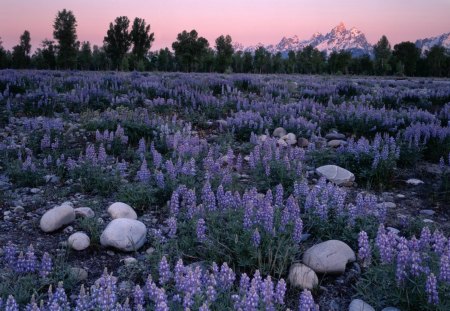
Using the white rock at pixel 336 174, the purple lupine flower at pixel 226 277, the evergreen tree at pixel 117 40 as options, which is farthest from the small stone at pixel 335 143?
the evergreen tree at pixel 117 40

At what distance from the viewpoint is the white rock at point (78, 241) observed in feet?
15.5

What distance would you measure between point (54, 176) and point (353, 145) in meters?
5.12

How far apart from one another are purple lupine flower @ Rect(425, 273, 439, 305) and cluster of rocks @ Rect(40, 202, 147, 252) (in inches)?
110

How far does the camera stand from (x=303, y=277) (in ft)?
13.2

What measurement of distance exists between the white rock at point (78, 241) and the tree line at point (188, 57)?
61.8 metres

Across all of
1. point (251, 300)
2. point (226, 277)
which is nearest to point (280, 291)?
point (251, 300)

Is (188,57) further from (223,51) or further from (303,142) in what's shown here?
(303,142)

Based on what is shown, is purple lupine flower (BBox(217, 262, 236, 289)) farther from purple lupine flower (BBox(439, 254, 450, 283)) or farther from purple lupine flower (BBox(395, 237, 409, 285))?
purple lupine flower (BBox(439, 254, 450, 283))

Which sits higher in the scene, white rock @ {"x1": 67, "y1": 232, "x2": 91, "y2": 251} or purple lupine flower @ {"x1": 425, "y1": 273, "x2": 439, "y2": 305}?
purple lupine flower @ {"x1": 425, "y1": 273, "x2": 439, "y2": 305}

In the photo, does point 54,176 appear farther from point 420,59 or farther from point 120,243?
point 420,59

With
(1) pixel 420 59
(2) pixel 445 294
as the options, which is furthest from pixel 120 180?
(1) pixel 420 59

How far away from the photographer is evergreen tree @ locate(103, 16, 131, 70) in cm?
7681

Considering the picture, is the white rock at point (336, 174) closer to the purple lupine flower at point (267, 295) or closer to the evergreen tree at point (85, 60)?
the purple lupine flower at point (267, 295)

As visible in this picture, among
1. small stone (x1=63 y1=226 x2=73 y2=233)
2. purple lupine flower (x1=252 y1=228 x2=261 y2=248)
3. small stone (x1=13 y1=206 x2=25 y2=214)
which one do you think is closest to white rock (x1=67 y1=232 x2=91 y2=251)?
small stone (x1=63 y1=226 x2=73 y2=233)
